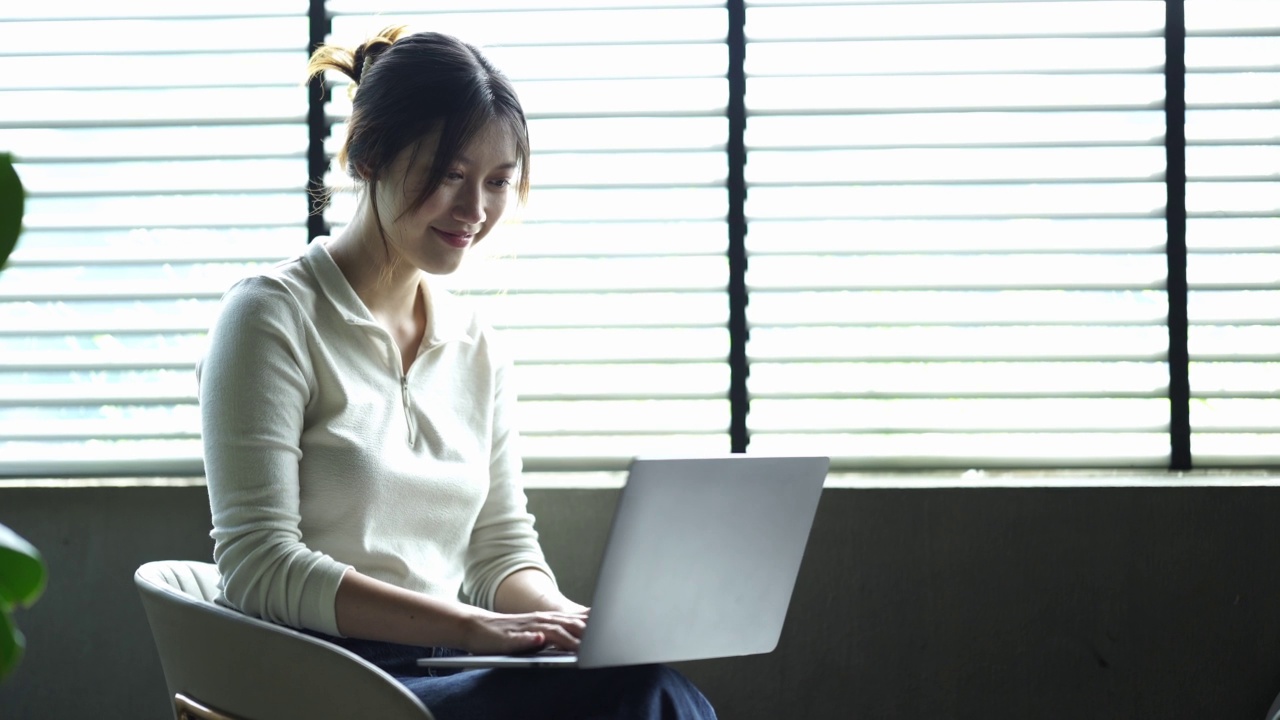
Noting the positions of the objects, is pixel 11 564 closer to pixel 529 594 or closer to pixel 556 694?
pixel 556 694

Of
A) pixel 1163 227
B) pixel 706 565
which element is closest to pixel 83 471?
pixel 706 565

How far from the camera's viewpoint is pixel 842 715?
7.40 feet

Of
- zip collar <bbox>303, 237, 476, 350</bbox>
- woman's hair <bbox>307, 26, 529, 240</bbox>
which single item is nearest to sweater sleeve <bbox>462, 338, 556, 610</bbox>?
zip collar <bbox>303, 237, 476, 350</bbox>

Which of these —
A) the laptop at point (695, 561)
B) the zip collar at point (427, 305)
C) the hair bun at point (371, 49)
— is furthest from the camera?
the hair bun at point (371, 49)

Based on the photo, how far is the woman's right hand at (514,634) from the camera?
4.92ft

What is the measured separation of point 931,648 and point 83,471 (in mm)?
1813

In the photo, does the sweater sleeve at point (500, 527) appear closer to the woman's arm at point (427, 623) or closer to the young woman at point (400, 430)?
the young woman at point (400, 430)

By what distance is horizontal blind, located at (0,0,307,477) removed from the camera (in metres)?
2.39

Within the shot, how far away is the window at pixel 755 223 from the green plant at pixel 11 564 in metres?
1.61

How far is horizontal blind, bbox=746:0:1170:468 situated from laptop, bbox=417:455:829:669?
855 mm

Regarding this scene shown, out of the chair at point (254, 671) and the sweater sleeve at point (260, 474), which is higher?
the sweater sleeve at point (260, 474)

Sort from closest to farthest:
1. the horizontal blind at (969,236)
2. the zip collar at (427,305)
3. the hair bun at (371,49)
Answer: the zip collar at (427,305)
the hair bun at (371,49)
the horizontal blind at (969,236)

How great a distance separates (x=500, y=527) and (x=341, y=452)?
396mm

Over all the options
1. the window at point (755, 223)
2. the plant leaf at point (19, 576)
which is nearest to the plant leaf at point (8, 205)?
the plant leaf at point (19, 576)
